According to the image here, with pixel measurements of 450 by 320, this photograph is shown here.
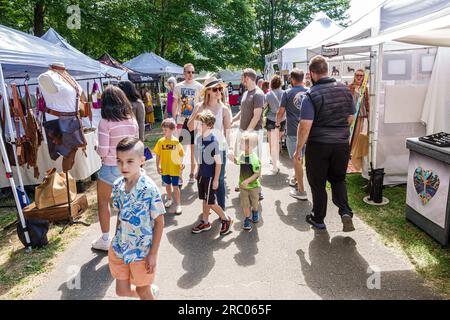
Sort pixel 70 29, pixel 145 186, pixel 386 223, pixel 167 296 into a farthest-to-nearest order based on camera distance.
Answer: pixel 70 29 → pixel 386 223 → pixel 167 296 → pixel 145 186

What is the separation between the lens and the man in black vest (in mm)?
3871

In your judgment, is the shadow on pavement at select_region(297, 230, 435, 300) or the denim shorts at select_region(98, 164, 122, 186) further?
the denim shorts at select_region(98, 164, 122, 186)

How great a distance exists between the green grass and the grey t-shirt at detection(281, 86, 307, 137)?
1489 millimetres

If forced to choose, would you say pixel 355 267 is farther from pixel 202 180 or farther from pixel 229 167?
pixel 229 167

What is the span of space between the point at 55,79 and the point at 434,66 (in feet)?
19.3

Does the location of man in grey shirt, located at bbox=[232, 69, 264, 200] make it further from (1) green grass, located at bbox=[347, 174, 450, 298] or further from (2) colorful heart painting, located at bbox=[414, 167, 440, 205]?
(2) colorful heart painting, located at bbox=[414, 167, 440, 205]

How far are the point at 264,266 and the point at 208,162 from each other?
4.40ft

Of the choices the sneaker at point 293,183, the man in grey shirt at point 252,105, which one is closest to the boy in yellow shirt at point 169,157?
the man in grey shirt at point 252,105

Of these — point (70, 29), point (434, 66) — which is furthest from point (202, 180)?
point (70, 29)

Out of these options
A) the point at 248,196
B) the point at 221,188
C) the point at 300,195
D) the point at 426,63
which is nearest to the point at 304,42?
the point at 426,63

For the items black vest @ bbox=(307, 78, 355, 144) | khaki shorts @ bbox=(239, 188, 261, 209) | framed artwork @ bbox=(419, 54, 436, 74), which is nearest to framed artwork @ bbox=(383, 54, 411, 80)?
framed artwork @ bbox=(419, 54, 436, 74)

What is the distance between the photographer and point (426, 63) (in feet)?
19.0

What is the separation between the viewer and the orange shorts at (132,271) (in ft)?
7.84

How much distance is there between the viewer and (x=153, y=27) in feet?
59.2
